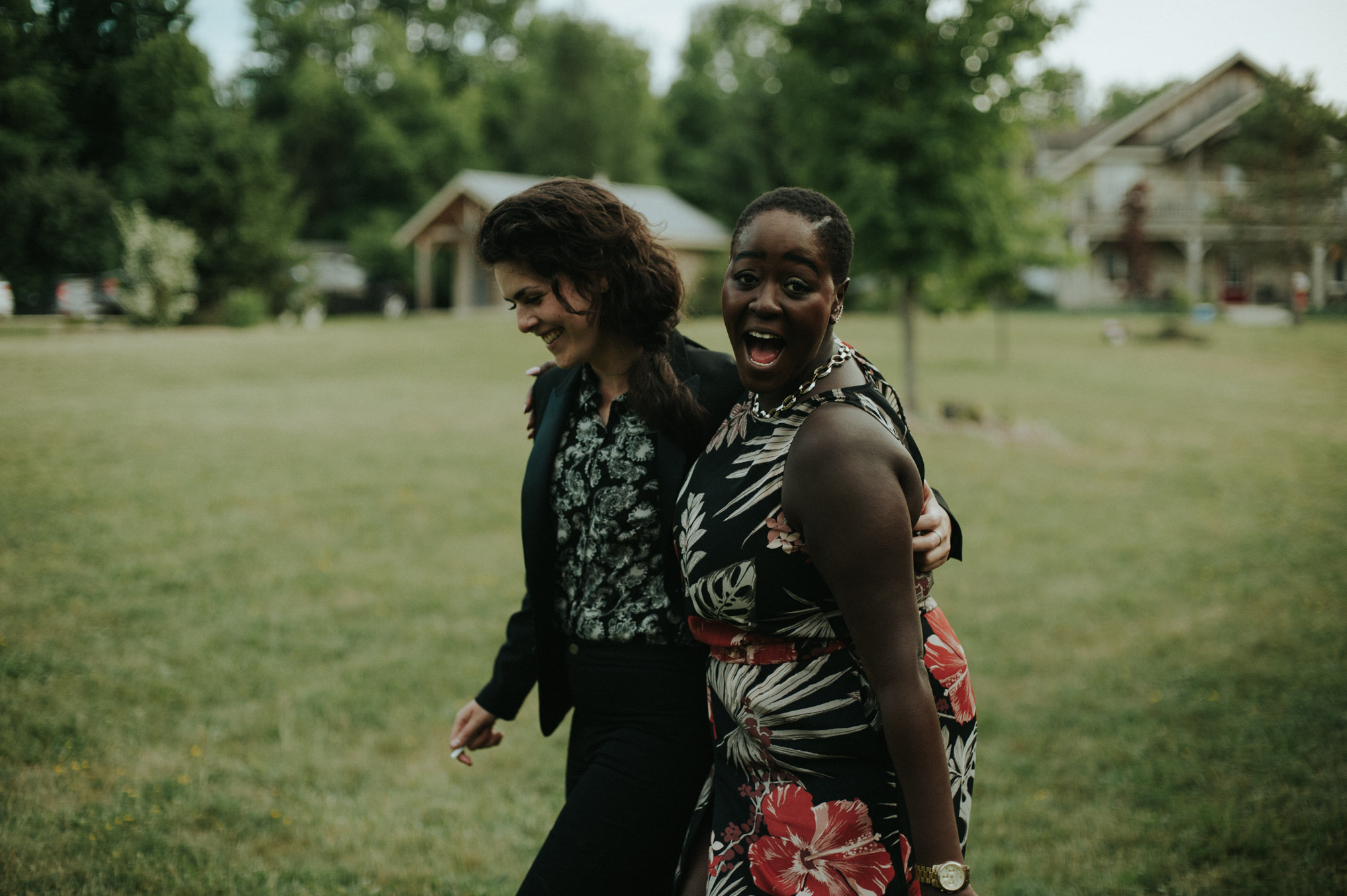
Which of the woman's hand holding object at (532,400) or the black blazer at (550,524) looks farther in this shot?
the woman's hand holding object at (532,400)

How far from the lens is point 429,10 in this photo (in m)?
56.6

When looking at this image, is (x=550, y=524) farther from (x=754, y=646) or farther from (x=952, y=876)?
→ (x=952, y=876)

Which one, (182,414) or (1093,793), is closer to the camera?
(1093,793)

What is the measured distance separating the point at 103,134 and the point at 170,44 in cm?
78

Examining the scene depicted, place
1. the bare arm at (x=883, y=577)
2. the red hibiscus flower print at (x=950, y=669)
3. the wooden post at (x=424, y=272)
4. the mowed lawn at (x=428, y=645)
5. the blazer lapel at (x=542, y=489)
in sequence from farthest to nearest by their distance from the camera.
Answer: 1. the wooden post at (x=424, y=272)
2. the mowed lawn at (x=428, y=645)
3. the blazer lapel at (x=542, y=489)
4. the red hibiscus flower print at (x=950, y=669)
5. the bare arm at (x=883, y=577)

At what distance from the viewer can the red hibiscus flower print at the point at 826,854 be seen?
179cm

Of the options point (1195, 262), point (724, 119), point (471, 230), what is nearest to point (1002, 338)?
point (1195, 262)

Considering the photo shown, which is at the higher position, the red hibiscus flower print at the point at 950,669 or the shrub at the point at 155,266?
the shrub at the point at 155,266

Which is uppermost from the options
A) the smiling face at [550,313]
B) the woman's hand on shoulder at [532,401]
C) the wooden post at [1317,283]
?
the wooden post at [1317,283]

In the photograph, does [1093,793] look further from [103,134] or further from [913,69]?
[913,69]

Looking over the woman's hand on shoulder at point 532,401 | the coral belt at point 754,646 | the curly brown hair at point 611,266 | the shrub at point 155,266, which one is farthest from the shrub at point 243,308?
the coral belt at point 754,646

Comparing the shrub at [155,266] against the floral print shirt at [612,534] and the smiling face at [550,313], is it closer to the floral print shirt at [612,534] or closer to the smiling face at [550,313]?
the smiling face at [550,313]

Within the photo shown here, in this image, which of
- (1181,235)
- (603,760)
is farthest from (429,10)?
(603,760)

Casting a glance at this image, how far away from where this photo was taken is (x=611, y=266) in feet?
8.00
